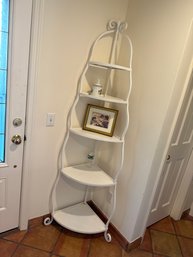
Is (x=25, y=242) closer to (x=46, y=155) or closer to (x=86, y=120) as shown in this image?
(x=46, y=155)

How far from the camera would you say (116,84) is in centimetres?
179

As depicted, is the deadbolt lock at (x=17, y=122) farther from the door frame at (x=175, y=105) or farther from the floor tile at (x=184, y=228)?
the floor tile at (x=184, y=228)

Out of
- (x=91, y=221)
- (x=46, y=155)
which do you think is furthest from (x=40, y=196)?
(x=91, y=221)

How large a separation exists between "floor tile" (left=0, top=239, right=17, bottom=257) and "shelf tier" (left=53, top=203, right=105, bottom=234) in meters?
0.39

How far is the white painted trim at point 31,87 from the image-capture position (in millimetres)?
1304

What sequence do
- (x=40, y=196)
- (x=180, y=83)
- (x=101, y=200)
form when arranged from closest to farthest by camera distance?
(x=180, y=83), (x=40, y=196), (x=101, y=200)

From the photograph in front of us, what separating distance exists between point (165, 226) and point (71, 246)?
1.05 m

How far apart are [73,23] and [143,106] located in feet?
2.65

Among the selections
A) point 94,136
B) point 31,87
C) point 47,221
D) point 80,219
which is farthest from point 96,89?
point 47,221

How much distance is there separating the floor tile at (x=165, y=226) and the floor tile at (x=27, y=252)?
3.68 ft

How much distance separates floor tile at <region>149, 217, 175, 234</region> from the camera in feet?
6.93

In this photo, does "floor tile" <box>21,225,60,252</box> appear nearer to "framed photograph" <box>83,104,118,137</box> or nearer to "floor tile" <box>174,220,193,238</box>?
"framed photograph" <box>83,104,118,137</box>

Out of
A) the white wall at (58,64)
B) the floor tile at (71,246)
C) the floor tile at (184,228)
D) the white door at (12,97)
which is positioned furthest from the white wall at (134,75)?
the floor tile at (184,228)

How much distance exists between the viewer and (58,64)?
4.97ft
